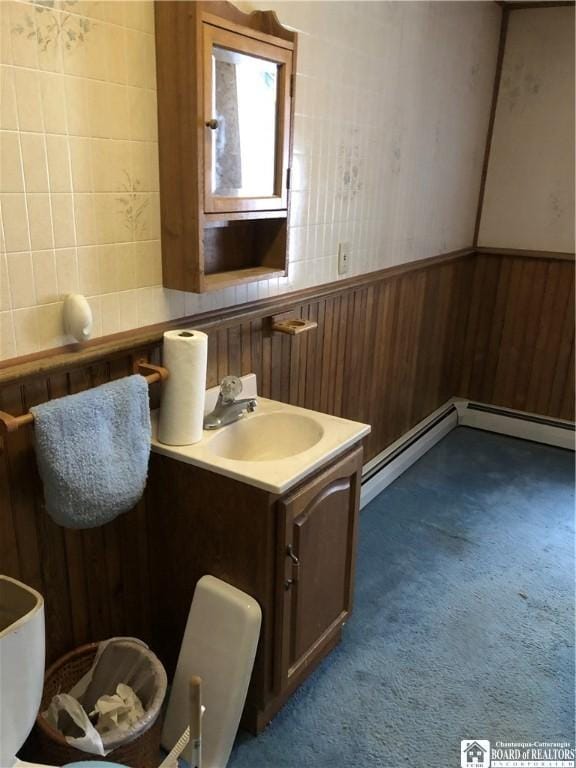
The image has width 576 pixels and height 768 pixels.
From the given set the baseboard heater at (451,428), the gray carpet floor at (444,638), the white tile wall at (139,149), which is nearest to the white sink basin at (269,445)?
the white tile wall at (139,149)

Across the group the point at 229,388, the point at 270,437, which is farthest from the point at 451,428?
the point at 229,388

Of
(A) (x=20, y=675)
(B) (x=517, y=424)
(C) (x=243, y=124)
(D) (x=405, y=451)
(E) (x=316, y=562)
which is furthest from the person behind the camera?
(B) (x=517, y=424)

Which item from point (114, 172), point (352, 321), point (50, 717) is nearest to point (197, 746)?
point (50, 717)

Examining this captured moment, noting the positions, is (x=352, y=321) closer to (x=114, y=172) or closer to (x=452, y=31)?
(x=114, y=172)

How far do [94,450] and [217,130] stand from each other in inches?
30.7

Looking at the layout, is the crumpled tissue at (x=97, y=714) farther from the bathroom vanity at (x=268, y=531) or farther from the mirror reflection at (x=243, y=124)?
the mirror reflection at (x=243, y=124)

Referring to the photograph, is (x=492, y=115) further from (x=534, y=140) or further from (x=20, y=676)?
(x=20, y=676)

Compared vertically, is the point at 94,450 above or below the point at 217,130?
below

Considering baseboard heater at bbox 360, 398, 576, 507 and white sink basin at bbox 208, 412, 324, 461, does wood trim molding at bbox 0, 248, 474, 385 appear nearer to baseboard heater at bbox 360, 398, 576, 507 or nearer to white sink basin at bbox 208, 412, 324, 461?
white sink basin at bbox 208, 412, 324, 461

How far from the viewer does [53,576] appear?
56.8 inches

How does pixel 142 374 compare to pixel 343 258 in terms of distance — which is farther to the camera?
pixel 343 258

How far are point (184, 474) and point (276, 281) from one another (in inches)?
28.2

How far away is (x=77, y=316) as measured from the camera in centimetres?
130

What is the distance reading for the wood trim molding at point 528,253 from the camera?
10.6 ft
